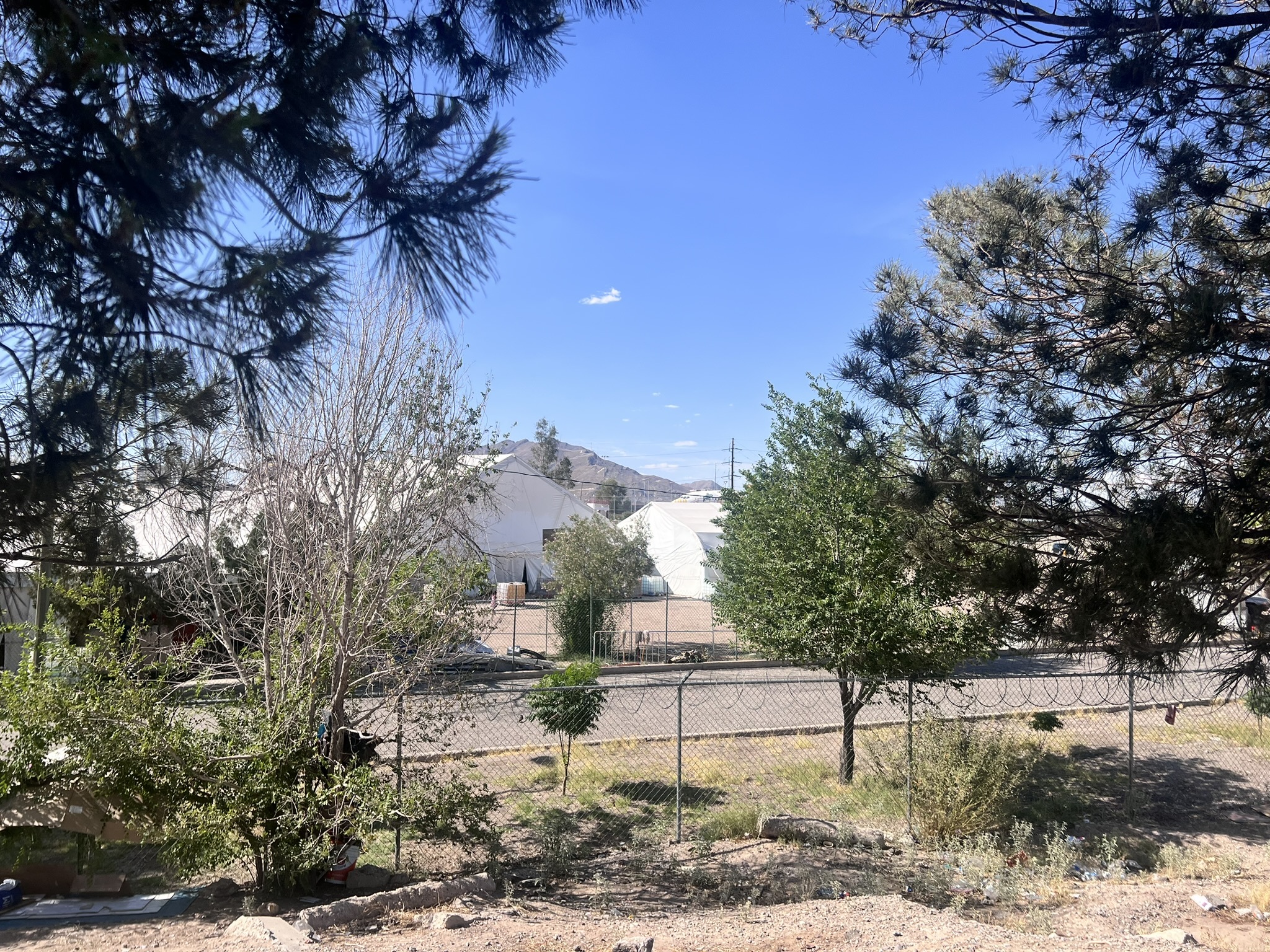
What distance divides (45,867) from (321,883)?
7.32 ft

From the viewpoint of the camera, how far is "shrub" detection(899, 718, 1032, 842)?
30.4ft

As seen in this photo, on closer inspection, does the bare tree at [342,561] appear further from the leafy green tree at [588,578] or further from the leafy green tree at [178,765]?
the leafy green tree at [588,578]

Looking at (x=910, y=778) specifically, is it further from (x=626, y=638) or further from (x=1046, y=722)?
(x=626, y=638)

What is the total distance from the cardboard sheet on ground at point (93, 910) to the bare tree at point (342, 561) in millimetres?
1602

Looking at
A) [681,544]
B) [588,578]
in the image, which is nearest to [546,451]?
[681,544]

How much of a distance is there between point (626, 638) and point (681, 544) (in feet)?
86.3

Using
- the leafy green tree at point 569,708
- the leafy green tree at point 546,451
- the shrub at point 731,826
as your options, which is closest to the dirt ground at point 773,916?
the shrub at point 731,826

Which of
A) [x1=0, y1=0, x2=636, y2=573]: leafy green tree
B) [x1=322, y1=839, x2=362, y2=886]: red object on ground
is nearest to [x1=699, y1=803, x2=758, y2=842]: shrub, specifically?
[x1=322, y1=839, x2=362, y2=886]: red object on ground

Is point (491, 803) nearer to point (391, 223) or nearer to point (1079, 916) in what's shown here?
point (1079, 916)

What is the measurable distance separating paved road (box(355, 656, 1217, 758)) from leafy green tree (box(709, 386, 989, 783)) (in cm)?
49


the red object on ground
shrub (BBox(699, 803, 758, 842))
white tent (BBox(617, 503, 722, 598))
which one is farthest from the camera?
white tent (BBox(617, 503, 722, 598))

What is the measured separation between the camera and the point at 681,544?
49.9m

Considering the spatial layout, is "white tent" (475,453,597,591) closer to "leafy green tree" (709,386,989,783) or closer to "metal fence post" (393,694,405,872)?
"leafy green tree" (709,386,989,783)

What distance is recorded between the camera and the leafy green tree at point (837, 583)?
1012 centimetres
